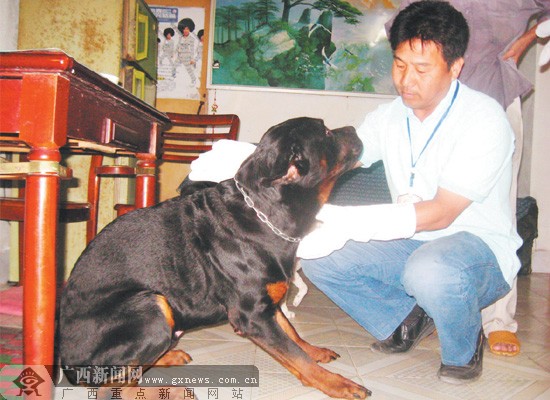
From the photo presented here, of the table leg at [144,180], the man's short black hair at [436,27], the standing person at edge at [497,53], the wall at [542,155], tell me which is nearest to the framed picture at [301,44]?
the wall at [542,155]

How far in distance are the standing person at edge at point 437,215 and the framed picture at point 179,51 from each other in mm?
4029

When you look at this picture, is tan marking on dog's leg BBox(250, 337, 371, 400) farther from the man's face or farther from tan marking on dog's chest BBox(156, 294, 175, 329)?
the man's face

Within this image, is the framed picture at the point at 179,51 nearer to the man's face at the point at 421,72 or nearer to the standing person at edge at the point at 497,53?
the standing person at edge at the point at 497,53

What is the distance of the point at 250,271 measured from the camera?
1715mm

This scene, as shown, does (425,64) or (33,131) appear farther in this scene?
(425,64)

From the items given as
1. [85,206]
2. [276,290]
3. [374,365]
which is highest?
[85,206]

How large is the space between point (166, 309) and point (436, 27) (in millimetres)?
1634

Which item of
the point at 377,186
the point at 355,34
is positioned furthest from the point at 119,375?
the point at 355,34

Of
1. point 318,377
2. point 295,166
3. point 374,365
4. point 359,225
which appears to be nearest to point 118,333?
point 318,377

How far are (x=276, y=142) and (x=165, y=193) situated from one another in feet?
14.5

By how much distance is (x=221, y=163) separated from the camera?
7.17 ft

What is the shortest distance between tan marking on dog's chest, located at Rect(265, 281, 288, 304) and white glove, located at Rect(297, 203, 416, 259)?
29cm

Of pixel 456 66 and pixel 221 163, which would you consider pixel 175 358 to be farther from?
pixel 456 66

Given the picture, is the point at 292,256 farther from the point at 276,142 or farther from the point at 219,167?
the point at 219,167
